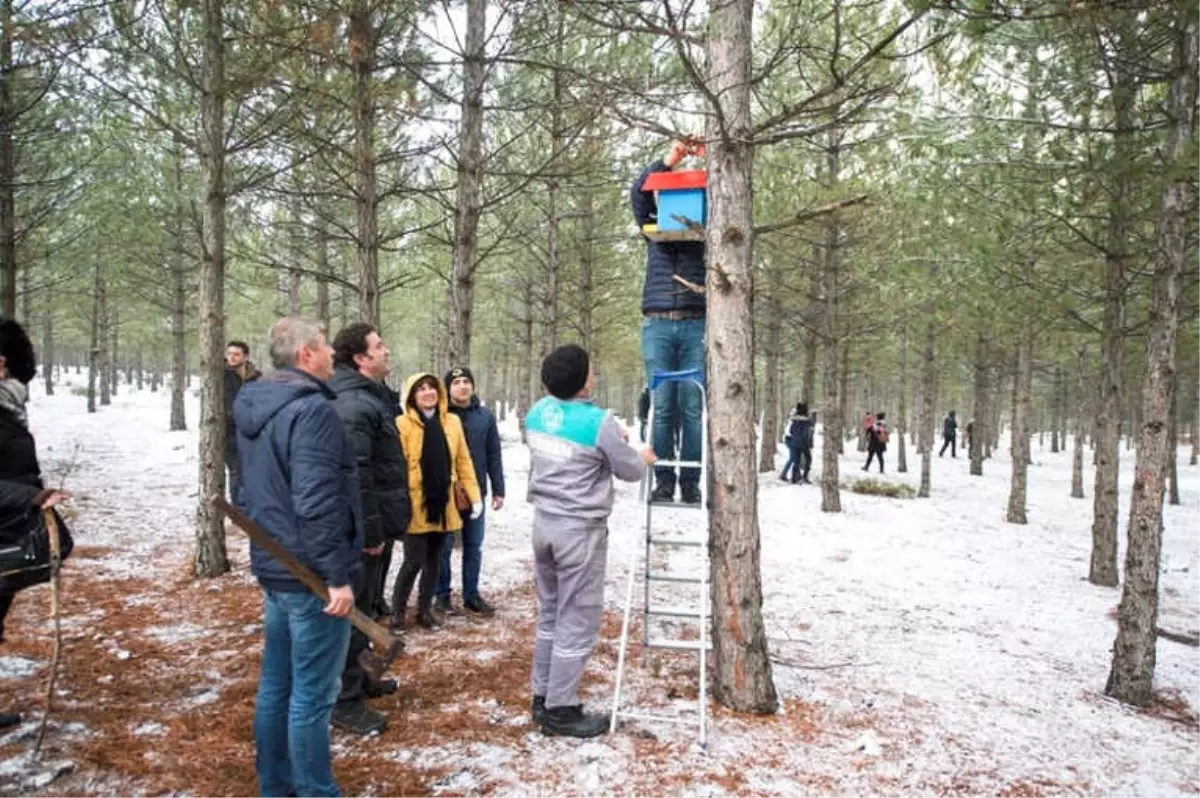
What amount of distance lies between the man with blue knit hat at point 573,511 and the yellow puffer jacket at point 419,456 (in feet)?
5.42

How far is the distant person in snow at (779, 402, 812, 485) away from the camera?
47.8 ft

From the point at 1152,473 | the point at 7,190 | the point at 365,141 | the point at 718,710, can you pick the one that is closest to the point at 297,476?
the point at 718,710

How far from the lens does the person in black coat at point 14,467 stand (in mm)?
3416

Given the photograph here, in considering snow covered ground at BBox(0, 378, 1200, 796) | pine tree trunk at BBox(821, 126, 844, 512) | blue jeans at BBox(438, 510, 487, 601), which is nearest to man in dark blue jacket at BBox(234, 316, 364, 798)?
snow covered ground at BBox(0, 378, 1200, 796)

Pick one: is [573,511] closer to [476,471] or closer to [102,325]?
[476,471]

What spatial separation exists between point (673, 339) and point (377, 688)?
10.0ft

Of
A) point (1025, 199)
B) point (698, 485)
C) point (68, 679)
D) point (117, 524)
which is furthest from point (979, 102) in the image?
point (117, 524)

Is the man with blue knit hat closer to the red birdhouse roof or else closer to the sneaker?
the red birdhouse roof

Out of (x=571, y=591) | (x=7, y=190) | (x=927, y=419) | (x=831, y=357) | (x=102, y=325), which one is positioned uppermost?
(x=7, y=190)

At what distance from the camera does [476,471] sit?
20.0 feet

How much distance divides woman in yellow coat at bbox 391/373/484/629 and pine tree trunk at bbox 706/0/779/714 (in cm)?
219

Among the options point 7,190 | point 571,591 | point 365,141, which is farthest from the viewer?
point 7,190

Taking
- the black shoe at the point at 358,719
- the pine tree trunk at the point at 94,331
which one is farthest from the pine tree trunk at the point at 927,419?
the pine tree trunk at the point at 94,331

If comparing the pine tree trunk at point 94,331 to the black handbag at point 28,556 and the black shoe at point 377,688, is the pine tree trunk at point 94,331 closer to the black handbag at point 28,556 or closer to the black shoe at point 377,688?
the black handbag at point 28,556
